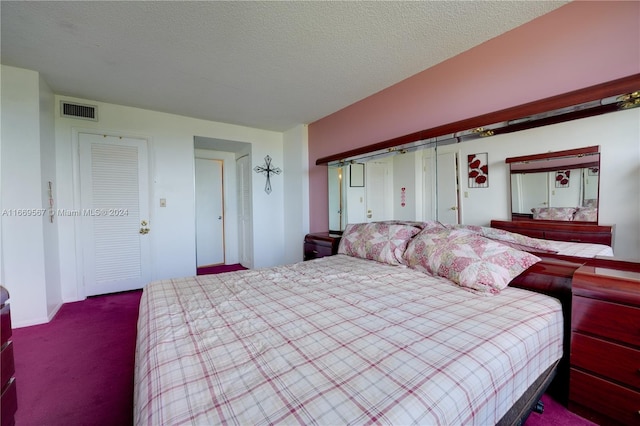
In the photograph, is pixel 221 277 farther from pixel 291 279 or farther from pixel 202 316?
pixel 202 316

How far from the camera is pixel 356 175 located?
3.18 m

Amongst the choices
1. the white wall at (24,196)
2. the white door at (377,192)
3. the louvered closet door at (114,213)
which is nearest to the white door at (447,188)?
the white door at (377,192)

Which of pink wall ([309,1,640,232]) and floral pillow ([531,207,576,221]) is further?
floral pillow ([531,207,576,221])

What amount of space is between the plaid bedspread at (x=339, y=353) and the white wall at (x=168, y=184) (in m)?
2.37

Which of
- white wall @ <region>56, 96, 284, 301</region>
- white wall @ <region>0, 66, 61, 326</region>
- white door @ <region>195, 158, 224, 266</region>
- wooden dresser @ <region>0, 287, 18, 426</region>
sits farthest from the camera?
white door @ <region>195, 158, 224, 266</region>

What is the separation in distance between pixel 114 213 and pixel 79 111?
1249mm

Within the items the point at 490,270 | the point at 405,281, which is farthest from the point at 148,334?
the point at 490,270

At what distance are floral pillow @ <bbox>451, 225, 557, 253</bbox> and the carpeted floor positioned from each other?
0.86 meters

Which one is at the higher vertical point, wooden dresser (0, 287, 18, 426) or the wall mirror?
the wall mirror

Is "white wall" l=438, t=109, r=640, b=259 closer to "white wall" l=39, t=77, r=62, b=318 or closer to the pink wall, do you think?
the pink wall

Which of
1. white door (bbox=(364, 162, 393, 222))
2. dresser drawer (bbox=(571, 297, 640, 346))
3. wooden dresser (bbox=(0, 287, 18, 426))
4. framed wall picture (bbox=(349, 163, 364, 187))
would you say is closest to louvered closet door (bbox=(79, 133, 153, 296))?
wooden dresser (bbox=(0, 287, 18, 426))

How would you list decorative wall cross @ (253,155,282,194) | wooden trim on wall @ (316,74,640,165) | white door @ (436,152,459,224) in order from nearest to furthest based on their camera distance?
wooden trim on wall @ (316,74,640,165) → white door @ (436,152,459,224) → decorative wall cross @ (253,155,282,194)

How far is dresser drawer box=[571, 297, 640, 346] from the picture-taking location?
116 centimetres

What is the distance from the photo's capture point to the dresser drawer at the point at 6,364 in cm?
106
